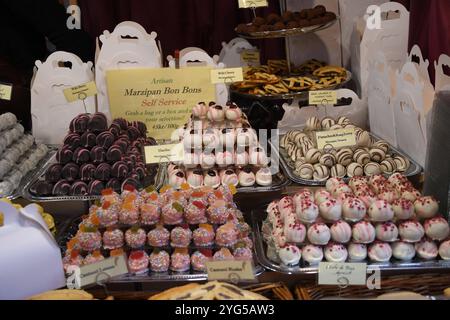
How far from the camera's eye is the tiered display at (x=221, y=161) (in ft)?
6.54

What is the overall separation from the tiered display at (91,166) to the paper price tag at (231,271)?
65cm

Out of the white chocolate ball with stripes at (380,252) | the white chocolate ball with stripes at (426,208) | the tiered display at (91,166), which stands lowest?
the white chocolate ball with stripes at (380,252)

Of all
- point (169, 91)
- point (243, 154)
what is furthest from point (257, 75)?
point (243, 154)

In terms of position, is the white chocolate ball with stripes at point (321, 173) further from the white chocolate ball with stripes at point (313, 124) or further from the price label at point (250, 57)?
the price label at point (250, 57)

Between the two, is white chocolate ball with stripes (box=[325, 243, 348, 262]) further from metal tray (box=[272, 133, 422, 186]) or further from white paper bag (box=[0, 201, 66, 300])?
white paper bag (box=[0, 201, 66, 300])

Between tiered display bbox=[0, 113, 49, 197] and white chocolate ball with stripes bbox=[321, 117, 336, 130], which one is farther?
white chocolate ball with stripes bbox=[321, 117, 336, 130]

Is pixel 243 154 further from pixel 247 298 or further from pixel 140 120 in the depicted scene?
pixel 247 298

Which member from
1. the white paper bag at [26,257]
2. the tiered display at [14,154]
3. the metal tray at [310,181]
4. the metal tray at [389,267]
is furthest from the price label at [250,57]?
the white paper bag at [26,257]

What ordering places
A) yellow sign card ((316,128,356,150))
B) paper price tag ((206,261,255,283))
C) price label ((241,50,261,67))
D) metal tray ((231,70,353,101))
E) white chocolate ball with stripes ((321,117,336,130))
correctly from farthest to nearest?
price label ((241,50,261,67))
metal tray ((231,70,353,101))
white chocolate ball with stripes ((321,117,336,130))
yellow sign card ((316,128,356,150))
paper price tag ((206,261,255,283))

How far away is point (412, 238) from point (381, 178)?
0.28 m

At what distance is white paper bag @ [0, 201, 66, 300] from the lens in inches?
55.6

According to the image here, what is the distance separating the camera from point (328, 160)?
6.88 ft

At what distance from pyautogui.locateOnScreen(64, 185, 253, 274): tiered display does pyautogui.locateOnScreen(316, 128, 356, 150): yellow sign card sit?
608 mm

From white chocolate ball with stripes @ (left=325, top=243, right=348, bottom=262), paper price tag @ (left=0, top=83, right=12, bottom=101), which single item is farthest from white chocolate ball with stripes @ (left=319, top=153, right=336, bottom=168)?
paper price tag @ (left=0, top=83, right=12, bottom=101)
